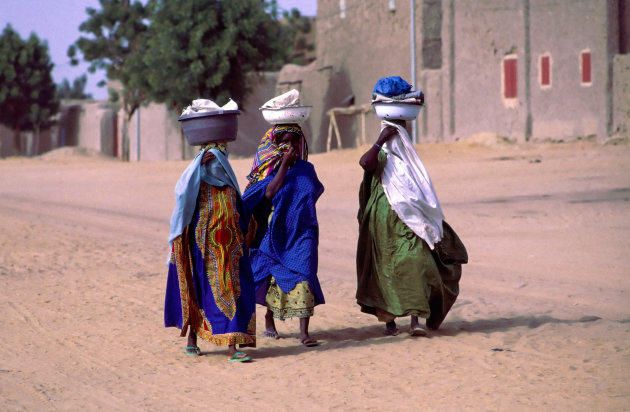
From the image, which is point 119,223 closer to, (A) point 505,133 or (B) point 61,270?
(B) point 61,270

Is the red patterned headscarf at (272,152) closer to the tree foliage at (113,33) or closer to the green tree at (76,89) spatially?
the tree foliage at (113,33)

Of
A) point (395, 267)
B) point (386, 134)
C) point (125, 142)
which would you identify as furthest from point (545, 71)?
point (125, 142)

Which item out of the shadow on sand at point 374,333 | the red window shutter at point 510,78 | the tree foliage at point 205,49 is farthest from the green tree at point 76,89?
the shadow on sand at point 374,333

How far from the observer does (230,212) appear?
19.4 feet

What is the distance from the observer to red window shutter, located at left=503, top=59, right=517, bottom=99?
2253cm

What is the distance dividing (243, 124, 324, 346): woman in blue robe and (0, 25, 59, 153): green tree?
37.4 m

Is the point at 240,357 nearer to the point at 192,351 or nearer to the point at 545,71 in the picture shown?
the point at 192,351

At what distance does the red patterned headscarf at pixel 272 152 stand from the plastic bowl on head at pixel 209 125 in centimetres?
42

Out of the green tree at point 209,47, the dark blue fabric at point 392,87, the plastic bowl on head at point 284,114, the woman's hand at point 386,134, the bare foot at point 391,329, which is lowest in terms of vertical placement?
the bare foot at point 391,329

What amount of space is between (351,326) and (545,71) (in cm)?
1612

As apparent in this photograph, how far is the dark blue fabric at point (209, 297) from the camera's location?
586 cm

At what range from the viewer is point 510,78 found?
22.6 m

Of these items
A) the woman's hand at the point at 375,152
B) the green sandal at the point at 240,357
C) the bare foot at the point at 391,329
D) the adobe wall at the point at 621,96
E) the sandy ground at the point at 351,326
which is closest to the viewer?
the sandy ground at the point at 351,326

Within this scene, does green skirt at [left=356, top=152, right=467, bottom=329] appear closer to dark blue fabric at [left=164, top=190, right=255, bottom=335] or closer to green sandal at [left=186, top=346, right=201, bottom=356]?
dark blue fabric at [left=164, top=190, right=255, bottom=335]
